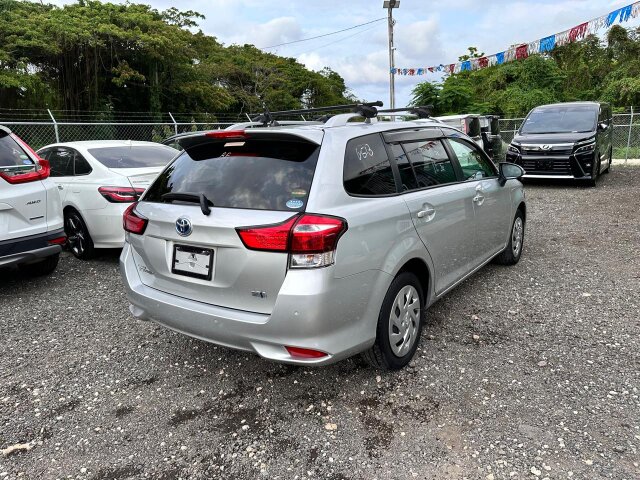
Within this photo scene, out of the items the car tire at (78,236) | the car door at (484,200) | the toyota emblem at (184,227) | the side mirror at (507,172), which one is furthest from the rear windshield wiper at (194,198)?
the car tire at (78,236)

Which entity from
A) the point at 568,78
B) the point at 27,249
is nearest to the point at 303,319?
the point at 27,249

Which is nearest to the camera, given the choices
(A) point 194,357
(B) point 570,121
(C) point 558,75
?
(A) point 194,357

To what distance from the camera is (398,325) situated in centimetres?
316

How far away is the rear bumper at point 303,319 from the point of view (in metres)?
2.54

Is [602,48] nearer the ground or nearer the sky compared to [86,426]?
nearer the sky

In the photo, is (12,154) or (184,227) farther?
(12,154)

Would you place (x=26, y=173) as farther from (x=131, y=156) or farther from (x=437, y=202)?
(x=437, y=202)

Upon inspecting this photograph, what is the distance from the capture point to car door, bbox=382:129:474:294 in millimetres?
3361

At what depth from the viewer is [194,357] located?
3596 mm

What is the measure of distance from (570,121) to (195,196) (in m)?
11.3

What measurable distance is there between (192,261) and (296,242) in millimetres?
711

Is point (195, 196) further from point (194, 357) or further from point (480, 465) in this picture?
point (480, 465)

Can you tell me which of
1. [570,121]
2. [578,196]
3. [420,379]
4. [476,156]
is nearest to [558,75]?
[570,121]

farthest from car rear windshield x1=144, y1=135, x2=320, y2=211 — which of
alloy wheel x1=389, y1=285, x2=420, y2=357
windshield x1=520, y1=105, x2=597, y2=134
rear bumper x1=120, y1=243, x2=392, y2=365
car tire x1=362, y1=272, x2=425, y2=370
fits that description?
windshield x1=520, y1=105, x2=597, y2=134
